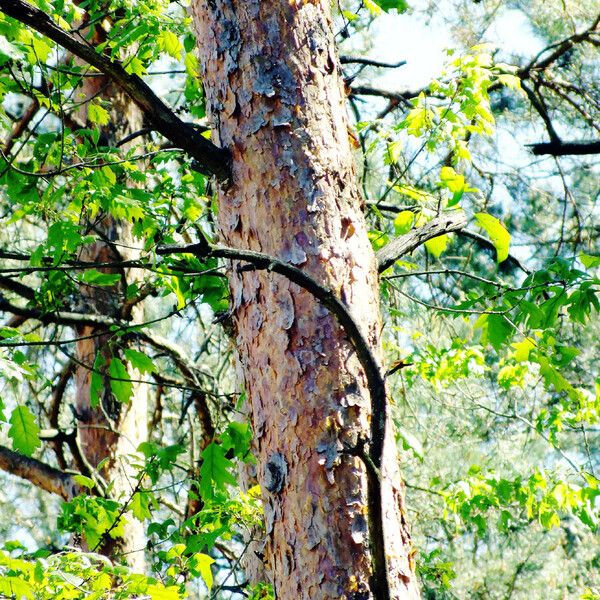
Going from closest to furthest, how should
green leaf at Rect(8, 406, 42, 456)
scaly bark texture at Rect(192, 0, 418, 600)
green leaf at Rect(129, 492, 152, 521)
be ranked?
scaly bark texture at Rect(192, 0, 418, 600)
green leaf at Rect(8, 406, 42, 456)
green leaf at Rect(129, 492, 152, 521)

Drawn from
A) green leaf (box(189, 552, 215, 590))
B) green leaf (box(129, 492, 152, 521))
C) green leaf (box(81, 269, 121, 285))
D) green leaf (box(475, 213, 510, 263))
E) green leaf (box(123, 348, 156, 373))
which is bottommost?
green leaf (box(189, 552, 215, 590))

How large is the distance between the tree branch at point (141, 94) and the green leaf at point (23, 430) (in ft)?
3.35

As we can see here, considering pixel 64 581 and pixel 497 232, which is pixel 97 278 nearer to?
pixel 64 581

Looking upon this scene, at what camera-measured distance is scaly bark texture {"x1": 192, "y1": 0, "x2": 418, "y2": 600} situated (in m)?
1.80

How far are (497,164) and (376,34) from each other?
1.59 metres

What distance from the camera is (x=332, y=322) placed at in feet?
6.30

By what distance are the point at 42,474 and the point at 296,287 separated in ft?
12.1

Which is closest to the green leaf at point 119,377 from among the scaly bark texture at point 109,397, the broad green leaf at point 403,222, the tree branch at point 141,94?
the tree branch at point 141,94

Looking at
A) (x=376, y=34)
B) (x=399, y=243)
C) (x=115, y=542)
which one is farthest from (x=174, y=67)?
(x=399, y=243)

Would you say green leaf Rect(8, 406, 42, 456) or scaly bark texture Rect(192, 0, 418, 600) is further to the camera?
green leaf Rect(8, 406, 42, 456)

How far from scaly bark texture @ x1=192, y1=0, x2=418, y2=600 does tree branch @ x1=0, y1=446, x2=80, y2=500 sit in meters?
3.26

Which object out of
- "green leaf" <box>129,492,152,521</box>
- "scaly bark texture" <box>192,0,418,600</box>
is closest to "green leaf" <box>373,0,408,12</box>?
"scaly bark texture" <box>192,0,418,600</box>

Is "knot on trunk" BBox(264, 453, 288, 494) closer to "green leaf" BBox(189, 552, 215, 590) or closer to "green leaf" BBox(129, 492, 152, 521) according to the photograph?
"green leaf" BBox(189, 552, 215, 590)

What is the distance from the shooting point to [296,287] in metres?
1.98
